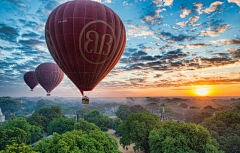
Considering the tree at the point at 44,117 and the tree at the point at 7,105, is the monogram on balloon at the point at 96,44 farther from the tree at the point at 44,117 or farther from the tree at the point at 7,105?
the tree at the point at 7,105

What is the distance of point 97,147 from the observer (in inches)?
552

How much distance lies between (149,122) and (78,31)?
17.8 m

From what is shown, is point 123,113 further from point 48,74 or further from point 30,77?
point 30,77

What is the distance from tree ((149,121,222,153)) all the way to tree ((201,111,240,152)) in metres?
4.65

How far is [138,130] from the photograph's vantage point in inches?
782

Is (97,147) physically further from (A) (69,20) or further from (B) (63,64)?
(A) (69,20)

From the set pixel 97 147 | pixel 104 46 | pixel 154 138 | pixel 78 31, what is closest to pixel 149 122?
pixel 154 138

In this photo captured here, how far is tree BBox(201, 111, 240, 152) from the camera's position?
1788cm

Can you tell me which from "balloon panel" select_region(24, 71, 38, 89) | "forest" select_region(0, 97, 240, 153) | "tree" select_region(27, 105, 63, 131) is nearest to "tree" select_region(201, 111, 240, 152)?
"forest" select_region(0, 97, 240, 153)

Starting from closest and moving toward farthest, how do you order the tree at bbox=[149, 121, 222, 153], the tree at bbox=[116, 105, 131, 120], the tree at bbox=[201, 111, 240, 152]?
1. the tree at bbox=[149, 121, 222, 153]
2. the tree at bbox=[201, 111, 240, 152]
3. the tree at bbox=[116, 105, 131, 120]

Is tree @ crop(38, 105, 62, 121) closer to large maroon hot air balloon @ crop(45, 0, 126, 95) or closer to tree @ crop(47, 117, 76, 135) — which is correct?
tree @ crop(47, 117, 76, 135)

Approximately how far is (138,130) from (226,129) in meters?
15.2

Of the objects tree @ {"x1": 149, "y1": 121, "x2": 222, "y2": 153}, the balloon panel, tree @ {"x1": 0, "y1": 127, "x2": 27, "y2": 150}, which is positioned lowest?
tree @ {"x1": 0, "y1": 127, "x2": 27, "y2": 150}

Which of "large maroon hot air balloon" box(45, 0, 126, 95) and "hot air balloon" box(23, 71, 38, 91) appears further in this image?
"hot air balloon" box(23, 71, 38, 91)
